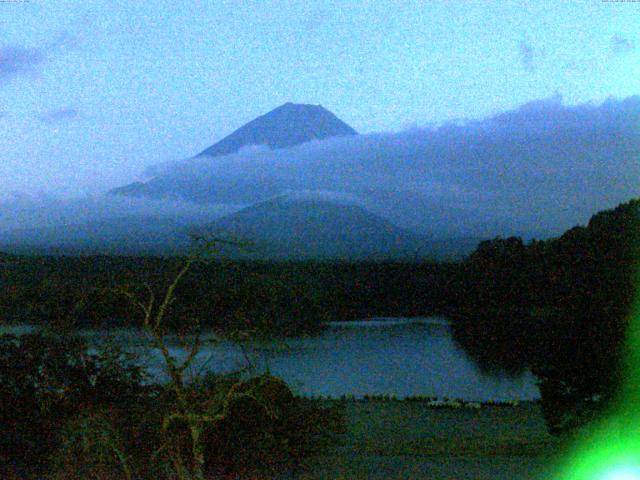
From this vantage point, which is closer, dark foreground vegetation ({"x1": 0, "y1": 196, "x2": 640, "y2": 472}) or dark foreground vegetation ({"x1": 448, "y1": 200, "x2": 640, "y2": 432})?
dark foreground vegetation ({"x1": 0, "y1": 196, "x2": 640, "y2": 472})

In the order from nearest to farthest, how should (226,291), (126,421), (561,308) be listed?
(126,421) → (561,308) → (226,291)

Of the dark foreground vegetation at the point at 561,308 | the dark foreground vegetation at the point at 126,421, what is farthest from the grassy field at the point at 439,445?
the dark foreground vegetation at the point at 126,421

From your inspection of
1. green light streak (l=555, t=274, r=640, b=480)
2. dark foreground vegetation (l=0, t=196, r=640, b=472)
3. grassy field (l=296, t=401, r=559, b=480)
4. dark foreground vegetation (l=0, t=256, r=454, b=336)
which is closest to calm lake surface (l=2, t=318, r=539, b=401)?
dark foreground vegetation (l=0, t=256, r=454, b=336)

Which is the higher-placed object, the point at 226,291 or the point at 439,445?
the point at 226,291

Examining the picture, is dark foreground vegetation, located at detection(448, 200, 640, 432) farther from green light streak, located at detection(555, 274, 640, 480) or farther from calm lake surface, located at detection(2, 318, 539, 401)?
calm lake surface, located at detection(2, 318, 539, 401)

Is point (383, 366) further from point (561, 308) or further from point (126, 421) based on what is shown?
point (126, 421)

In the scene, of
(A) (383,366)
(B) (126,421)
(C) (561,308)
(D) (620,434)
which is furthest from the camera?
(A) (383,366)

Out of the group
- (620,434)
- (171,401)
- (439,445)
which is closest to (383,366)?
(439,445)
